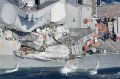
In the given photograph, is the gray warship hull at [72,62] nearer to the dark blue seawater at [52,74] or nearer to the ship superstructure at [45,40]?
the ship superstructure at [45,40]

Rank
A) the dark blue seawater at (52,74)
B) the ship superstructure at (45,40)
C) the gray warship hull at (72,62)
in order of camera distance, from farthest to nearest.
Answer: the gray warship hull at (72,62)
the ship superstructure at (45,40)
the dark blue seawater at (52,74)

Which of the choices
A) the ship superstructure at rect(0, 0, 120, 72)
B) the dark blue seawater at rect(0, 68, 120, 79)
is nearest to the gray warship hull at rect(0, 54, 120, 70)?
the ship superstructure at rect(0, 0, 120, 72)

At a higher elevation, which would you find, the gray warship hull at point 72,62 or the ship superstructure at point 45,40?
the ship superstructure at point 45,40

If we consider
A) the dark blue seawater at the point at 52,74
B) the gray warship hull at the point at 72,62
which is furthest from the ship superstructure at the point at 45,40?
the dark blue seawater at the point at 52,74

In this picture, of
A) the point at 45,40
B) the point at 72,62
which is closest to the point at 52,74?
the point at 72,62

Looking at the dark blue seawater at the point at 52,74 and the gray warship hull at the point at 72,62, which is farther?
the gray warship hull at the point at 72,62

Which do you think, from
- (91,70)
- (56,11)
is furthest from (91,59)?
(56,11)

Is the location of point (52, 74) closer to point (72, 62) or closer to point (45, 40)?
point (72, 62)

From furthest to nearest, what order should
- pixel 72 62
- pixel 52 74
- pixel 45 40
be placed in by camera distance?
1. pixel 45 40
2. pixel 72 62
3. pixel 52 74

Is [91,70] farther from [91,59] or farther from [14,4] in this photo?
[14,4]
